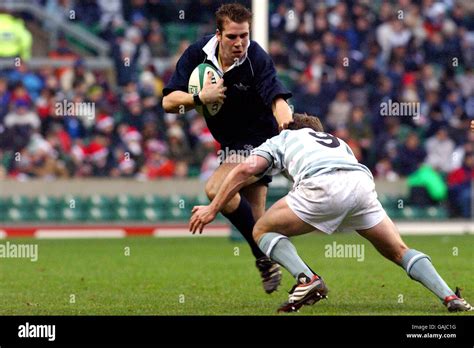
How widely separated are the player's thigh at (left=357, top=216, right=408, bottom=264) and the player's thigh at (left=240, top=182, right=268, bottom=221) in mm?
2008

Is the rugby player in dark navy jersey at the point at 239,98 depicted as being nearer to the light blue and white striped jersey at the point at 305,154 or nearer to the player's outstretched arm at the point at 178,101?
the player's outstretched arm at the point at 178,101

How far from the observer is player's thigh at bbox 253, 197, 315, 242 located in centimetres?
891

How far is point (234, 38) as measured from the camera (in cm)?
980

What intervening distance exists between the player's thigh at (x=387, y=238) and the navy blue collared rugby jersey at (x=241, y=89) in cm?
172

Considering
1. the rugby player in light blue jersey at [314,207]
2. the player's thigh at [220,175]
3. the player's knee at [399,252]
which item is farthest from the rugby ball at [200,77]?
the player's knee at [399,252]

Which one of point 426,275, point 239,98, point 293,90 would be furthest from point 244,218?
point 293,90

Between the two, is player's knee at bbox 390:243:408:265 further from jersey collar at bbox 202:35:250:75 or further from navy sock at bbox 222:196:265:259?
jersey collar at bbox 202:35:250:75

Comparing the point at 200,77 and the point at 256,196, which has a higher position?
the point at 200,77

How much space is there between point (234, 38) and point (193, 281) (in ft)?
9.88

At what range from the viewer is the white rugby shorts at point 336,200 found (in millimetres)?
8738

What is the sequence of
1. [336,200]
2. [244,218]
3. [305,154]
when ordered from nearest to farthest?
1. [336,200]
2. [305,154]
3. [244,218]

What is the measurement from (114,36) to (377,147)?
665 centimetres

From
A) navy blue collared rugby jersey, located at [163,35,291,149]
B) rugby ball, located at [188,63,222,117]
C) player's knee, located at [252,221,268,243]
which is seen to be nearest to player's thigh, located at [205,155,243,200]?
navy blue collared rugby jersey, located at [163,35,291,149]

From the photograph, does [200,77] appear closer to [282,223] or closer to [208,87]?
[208,87]
